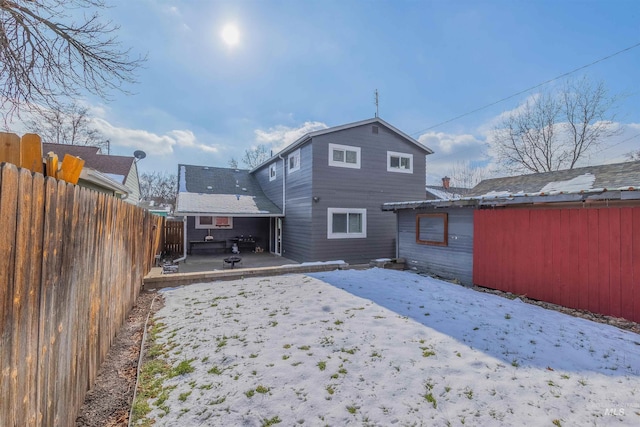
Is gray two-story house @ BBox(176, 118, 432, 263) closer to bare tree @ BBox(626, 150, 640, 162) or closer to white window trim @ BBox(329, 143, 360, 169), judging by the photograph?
white window trim @ BBox(329, 143, 360, 169)

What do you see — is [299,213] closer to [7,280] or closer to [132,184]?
[7,280]

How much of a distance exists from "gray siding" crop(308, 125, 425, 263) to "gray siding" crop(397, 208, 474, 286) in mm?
2567

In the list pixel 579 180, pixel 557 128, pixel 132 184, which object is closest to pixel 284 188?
pixel 132 184

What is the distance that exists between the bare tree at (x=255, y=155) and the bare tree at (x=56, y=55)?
91.7 feet

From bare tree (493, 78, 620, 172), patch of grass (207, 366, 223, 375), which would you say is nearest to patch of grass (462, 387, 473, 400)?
patch of grass (207, 366, 223, 375)

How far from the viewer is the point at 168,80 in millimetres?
8500

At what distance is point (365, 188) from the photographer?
11820 mm

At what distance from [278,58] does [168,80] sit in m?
3.44

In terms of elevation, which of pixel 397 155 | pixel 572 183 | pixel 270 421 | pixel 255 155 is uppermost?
pixel 255 155

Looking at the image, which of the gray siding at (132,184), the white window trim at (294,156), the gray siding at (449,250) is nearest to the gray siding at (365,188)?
the white window trim at (294,156)

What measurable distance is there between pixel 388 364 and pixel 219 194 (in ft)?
44.2

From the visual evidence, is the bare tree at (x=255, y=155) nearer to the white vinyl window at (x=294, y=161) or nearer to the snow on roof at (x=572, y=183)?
the white vinyl window at (x=294, y=161)

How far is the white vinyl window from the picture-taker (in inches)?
467

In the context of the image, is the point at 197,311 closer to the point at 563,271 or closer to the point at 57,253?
the point at 57,253
